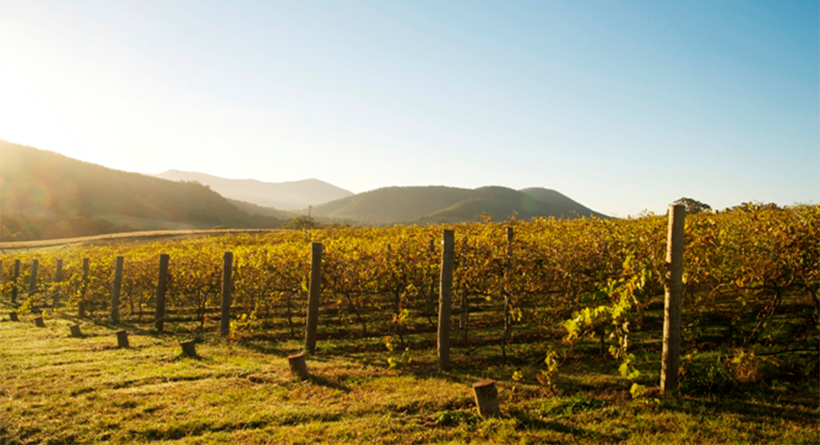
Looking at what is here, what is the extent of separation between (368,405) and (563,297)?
13.1 feet

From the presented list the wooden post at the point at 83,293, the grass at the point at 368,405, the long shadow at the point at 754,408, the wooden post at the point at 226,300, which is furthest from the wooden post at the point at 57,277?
the long shadow at the point at 754,408

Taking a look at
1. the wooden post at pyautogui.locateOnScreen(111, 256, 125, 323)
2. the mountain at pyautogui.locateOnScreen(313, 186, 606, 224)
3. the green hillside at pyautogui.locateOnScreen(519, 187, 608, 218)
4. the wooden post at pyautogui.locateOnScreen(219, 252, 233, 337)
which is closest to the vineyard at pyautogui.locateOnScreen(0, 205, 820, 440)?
the wooden post at pyautogui.locateOnScreen(111, 256, 125, 323)

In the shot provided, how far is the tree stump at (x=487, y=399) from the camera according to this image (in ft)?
15.6

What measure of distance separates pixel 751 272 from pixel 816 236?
71 centimetres

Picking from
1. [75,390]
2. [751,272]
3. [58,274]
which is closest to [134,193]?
[58,274]

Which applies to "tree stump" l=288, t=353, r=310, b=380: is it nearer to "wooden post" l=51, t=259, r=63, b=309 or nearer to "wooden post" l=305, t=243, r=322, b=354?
"wooden post" l=305, t=243, r=322, b=354

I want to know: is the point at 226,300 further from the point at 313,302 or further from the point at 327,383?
the point at 327,383

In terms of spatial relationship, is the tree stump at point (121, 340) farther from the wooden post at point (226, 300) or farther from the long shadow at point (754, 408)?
the long shadow at point (754, 408)

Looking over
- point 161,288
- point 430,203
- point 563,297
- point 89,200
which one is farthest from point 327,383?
point 430,203

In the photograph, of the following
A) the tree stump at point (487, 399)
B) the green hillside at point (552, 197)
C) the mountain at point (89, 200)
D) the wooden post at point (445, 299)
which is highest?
the green hillside at point (552, 197)

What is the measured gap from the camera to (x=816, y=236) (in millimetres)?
4801

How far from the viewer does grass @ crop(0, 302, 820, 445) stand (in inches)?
172

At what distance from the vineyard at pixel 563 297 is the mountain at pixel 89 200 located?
171 feet

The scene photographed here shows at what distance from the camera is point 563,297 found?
24.9 ft
